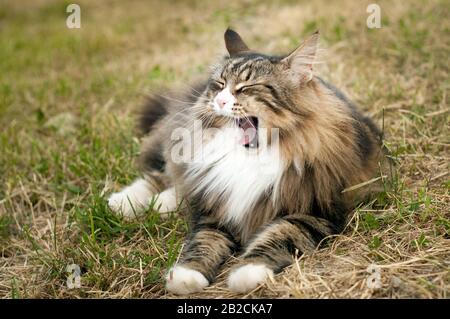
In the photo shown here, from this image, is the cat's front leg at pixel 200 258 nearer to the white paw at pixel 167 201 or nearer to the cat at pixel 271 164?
the cat at pixel 271 164

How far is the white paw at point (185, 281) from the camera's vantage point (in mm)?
2475

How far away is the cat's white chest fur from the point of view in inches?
110

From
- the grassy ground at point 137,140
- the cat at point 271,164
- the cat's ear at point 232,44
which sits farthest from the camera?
the cat's ear at point 232,44

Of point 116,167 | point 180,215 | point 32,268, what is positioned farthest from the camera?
point 116,167

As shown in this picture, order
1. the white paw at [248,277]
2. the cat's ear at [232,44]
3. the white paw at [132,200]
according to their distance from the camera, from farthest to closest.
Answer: the white paw at [132,200] → the cat's ear at [232,44] → the white paw at [248,277]

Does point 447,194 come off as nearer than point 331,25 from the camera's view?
Yes

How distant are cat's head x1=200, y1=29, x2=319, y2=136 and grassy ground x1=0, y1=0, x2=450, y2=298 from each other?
0.70 meters

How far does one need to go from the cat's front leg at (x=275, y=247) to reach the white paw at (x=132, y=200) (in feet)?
3.03

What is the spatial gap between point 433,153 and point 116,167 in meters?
2.17

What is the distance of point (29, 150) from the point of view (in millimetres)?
4441

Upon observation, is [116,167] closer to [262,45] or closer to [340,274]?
[340,274]

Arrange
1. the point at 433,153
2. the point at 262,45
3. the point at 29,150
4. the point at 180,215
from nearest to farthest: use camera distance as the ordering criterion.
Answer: the point at 180,215 < the point at 433,153 < the point at 29,150 < the point at 262,45

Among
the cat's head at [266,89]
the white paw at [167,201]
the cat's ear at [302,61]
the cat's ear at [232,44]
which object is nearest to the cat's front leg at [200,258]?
the white paw at [167,201]
